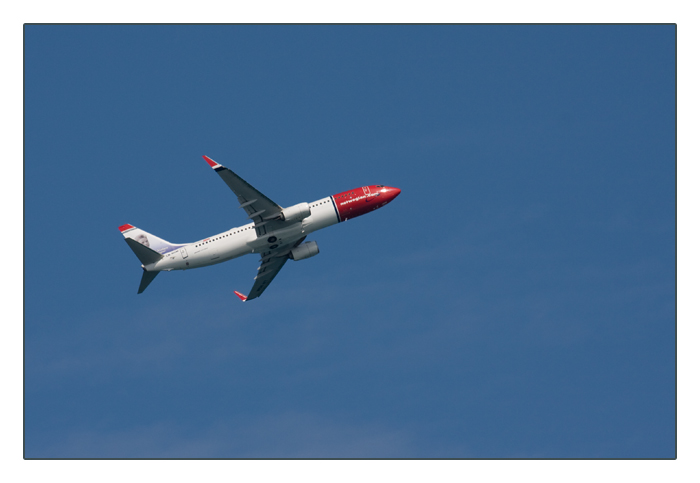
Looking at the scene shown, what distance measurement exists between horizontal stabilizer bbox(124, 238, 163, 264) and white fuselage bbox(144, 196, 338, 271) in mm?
530

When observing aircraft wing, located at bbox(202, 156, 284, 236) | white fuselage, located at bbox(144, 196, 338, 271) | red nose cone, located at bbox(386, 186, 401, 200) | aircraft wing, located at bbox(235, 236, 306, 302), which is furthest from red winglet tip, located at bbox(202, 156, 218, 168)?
red nose cone, located at bbox(386, 186, 401, 200)

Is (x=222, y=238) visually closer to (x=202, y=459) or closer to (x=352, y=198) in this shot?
(x=352, y=198)

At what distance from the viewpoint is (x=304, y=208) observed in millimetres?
89562

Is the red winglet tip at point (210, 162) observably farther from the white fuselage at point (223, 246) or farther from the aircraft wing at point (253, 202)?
the white fuselage at point (223, 246)

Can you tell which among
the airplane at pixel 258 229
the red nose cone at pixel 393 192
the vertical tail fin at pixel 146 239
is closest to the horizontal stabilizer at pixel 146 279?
the airplane at pixel 258 229

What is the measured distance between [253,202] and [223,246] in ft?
22.3

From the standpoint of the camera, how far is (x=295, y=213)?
292 ft

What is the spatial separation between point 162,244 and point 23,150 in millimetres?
26400

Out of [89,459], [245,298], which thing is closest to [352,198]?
[245,298]

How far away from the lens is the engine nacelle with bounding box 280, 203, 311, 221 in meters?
89.1

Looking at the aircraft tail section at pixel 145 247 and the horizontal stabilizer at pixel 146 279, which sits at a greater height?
the aircraft tail section at pixel 145 247

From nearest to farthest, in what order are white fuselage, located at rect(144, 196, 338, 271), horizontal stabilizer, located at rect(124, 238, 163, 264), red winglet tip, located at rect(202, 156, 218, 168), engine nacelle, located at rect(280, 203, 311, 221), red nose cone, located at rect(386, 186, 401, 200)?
red winglet tip, located at rect(202, 156, 218, 168)
engine nacelle, located at rect(280, 203, 311, 221)
horizontal stabilizer, located at rect(124, 238, 163, 264)
white fuselage, located at rect(144, 196, 338, 271)
red nose cone, located at rect(386, 186, 401, 200)

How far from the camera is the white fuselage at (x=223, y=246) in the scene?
9062 centimetres

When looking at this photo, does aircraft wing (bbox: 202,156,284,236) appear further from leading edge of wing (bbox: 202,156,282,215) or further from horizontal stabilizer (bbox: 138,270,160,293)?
horizontal stabilizer (bbox: 138,270,160,293)
